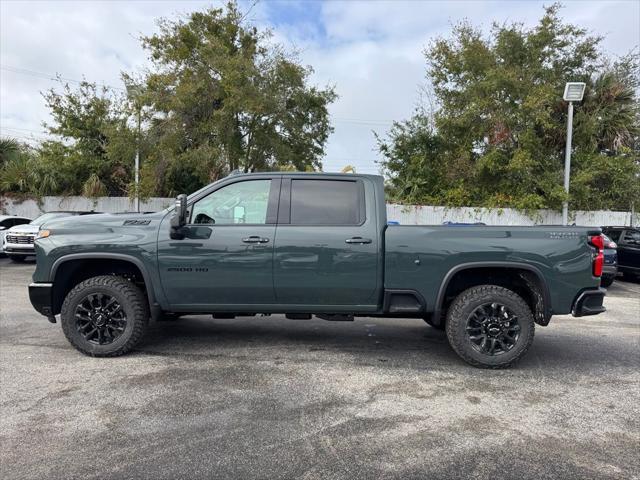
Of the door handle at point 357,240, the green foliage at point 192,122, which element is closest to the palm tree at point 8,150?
the green foliage at point 192,122

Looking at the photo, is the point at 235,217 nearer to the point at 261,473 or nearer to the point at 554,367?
the point at 261,473

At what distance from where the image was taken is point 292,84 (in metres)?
17.2

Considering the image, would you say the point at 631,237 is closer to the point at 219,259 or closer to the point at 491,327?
the point at 491,327

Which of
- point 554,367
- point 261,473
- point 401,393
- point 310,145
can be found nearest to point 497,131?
point 310,145

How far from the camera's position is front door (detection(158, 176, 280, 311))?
4746 millimetres

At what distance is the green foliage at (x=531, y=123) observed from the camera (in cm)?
1633

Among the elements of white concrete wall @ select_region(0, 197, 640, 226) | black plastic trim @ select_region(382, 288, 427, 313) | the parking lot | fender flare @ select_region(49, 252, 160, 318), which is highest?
white concrete wall @ select_region(0, 197, 640, 226)

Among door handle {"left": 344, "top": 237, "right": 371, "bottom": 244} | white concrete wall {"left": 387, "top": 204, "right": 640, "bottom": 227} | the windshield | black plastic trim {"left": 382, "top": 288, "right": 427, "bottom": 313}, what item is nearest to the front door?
door handle {"left": 344, "top": 237, "right": 371, "bottom": 244}

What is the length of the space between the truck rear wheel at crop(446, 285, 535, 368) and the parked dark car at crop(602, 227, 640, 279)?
33.8 feet

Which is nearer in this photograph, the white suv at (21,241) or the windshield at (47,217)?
the white suv at (21,241)

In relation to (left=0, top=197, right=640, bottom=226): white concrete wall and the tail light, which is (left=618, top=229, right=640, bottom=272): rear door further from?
the tail light

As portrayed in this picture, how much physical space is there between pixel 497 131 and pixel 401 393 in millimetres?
14840

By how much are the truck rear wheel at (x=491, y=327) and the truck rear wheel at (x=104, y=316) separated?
330 centimetres

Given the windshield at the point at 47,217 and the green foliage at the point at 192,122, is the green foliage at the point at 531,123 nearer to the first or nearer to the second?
the green foliage at the point at 192,122
